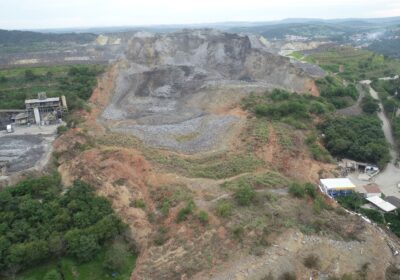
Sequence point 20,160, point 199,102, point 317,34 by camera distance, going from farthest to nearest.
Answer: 1. point 317,34
2. point 199,102
3. point 20,160

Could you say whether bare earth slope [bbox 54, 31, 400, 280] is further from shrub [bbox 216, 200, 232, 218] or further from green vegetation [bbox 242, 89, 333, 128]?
green vegetation [bbox 242, 89, 333, 128]

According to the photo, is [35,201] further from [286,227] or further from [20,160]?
[286,227]

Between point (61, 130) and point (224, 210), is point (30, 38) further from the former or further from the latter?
point (224, 210)

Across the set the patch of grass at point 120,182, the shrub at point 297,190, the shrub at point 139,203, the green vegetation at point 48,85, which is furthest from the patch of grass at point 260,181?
the green vegetation at point 48,85

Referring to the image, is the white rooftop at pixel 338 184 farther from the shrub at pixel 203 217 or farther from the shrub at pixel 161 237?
the shrub at pixel 161 237

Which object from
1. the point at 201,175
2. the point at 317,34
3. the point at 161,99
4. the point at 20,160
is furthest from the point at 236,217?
the point at 317,34
